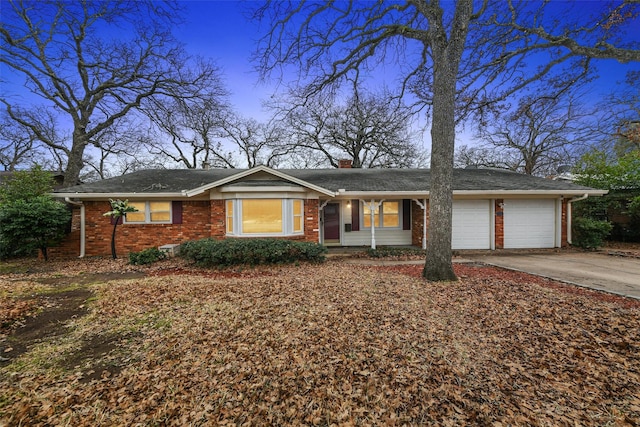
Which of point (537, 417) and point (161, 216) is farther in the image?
point (161, 216)

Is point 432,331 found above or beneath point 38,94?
beneath

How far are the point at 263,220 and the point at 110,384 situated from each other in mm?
7297

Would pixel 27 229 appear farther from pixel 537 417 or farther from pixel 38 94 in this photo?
pixel 537 417

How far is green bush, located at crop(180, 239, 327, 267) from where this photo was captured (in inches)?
304

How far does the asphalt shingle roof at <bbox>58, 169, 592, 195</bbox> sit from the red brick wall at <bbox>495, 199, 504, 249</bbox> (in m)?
0.78

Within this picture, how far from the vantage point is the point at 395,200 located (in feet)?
38.9

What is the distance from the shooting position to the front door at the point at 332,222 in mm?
11812


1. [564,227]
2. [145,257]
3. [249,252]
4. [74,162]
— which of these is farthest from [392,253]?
[74,162]

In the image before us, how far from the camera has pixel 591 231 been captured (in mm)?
10250

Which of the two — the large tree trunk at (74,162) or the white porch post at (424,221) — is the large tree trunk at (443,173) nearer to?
the white porch post at (424,221)

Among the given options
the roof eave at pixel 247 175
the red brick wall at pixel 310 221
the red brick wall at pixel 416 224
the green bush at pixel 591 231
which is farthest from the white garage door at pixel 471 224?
the red brick wall at pixel 310 221

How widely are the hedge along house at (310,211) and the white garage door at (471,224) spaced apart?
0.04 metres

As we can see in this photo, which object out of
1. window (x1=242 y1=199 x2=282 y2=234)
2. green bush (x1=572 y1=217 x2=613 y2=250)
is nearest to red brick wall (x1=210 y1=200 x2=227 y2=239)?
window (x1=242 y1=199 x2=282 y2=234)

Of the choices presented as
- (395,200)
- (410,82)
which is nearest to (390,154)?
(395,200)
